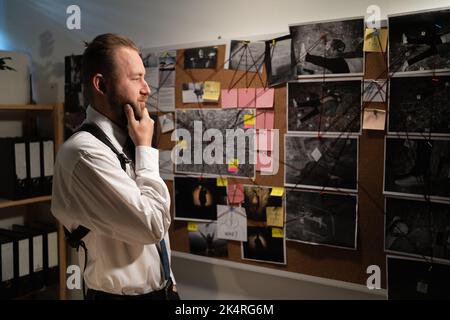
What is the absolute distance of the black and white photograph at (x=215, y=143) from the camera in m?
1.85

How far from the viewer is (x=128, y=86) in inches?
46.1

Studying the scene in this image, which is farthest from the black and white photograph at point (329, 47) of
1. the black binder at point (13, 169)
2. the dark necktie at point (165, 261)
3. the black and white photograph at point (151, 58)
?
the black binder at point (13, 169)

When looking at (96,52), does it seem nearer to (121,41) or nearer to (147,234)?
(121,41)

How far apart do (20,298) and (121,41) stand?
5.80 feet

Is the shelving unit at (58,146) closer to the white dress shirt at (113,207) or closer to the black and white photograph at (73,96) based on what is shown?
the black and white photograph at (73,96)

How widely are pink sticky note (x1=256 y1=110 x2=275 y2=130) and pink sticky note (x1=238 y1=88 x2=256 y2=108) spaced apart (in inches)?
2.2

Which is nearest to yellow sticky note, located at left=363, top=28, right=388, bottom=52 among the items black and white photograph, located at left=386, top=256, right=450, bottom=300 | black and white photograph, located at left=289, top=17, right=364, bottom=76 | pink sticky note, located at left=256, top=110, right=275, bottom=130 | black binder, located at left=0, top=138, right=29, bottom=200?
black and white photograph, located at left=289, top=17, right=364, bottom=76

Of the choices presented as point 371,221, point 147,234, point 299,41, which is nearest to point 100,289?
point 147,234

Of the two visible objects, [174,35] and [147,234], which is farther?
[174,35]

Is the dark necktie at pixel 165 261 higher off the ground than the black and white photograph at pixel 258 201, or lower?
lower

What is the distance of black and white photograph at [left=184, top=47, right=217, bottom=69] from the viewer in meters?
1.89

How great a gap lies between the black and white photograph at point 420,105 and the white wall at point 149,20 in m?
0.28

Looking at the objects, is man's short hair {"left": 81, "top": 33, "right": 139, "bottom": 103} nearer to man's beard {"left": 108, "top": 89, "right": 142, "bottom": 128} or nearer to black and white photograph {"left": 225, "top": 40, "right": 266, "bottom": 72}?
man's beard {"left": 108, "top": 89, "right": 142, "bottom": 128}

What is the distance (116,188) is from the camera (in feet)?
3.28
